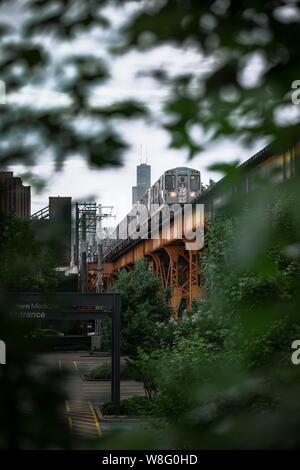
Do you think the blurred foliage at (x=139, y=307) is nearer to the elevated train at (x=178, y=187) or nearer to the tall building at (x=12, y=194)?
the elevated train at (x=178, y=187)

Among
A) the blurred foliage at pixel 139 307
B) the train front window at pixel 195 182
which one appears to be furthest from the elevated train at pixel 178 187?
the blurred foliage at pixel 139 307

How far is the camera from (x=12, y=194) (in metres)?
1.68

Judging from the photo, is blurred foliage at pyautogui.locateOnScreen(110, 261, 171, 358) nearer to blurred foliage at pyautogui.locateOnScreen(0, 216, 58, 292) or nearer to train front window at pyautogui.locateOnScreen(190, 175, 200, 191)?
train front window at pyautogui.locateOnScreen(190, 175, 200, 191)

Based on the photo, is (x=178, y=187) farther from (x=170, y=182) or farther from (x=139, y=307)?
(x=139, y=307)

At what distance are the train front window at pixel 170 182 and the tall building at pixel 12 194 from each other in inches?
1552

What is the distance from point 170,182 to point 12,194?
39842 millimetres

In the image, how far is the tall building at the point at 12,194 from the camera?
1647 millimetres

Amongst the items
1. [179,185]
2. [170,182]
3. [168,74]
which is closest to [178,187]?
[179,185]

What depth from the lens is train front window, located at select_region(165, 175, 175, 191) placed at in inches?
1621

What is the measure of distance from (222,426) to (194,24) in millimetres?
838

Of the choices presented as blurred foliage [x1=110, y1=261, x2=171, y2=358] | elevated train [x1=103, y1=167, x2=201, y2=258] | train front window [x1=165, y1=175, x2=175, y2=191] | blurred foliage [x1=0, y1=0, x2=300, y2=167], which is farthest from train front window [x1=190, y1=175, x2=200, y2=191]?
blurred foliage [x1=0, y1=0, x2=300, y2=167]

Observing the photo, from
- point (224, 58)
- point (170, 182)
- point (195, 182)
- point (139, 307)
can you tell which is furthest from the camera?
point (195, 182)
